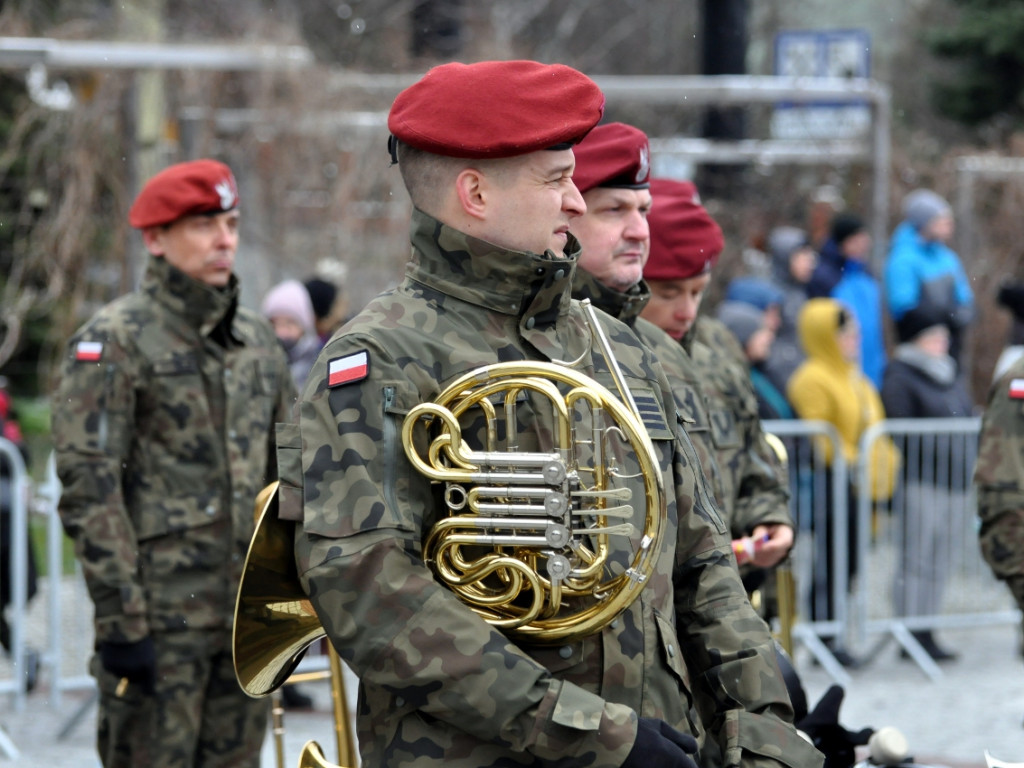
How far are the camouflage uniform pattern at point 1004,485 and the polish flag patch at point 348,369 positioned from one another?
9.05 ft

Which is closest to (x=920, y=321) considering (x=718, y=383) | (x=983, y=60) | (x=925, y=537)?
(x=925, y=537)

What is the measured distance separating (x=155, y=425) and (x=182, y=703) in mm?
894

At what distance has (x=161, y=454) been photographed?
16.6 ft

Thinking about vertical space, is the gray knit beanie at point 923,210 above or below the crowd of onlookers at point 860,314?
above

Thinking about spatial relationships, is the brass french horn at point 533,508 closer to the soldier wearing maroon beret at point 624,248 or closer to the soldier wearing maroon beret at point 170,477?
the soldier wearing maroon beret at point 624,248

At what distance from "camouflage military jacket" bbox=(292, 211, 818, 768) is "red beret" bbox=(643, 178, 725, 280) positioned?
5.63 feet

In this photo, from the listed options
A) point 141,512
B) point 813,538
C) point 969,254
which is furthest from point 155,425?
point 969,254

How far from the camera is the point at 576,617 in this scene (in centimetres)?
266

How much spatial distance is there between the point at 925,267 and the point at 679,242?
274 inches

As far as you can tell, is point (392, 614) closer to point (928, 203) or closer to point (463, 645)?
point (463, 645)

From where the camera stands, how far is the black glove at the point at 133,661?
15.6ft

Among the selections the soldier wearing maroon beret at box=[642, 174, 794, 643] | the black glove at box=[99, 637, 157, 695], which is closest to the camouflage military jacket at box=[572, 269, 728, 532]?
the soldier wearing maroon beret at box=[642, 174, 794, 643]

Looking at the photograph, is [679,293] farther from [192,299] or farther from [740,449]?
[192,299]

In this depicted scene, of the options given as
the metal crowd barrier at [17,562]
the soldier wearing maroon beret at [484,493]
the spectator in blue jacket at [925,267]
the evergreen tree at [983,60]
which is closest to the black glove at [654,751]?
the soldier wearing maroon beret at [484,493]
